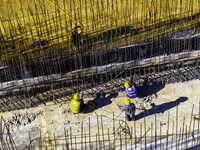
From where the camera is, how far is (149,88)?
10836mm

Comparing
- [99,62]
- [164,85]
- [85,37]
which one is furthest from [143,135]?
[85,37]

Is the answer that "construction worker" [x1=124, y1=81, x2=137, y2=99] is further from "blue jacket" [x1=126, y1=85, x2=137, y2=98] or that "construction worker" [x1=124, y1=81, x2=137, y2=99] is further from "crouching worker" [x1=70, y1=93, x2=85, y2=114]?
"crouching worker" [x1=70, y1=93, x2=85, y2=114]

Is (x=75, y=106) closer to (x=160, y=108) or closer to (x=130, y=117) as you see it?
(x=130, y=117)

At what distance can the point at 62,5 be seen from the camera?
44.2 feet

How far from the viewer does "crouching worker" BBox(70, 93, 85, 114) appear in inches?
399

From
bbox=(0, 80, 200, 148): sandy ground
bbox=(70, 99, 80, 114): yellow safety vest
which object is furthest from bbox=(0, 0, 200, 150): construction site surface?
bbox=(70, 99, 80, 114): yellow safety vest

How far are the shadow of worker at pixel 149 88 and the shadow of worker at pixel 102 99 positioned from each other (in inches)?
22.3

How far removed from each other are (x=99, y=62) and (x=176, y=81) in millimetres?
1846

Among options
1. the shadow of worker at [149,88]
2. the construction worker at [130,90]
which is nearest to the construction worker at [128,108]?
the construction worker at [130,90]

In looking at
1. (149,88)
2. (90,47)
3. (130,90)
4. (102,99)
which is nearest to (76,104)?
(102,99)

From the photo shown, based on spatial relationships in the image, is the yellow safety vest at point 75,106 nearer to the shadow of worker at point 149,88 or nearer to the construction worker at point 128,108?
the construction worker at point 128,108

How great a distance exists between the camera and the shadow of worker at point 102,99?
1056 cm

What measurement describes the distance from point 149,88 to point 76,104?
5.91ft

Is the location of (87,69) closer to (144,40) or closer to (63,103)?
(63,103)
